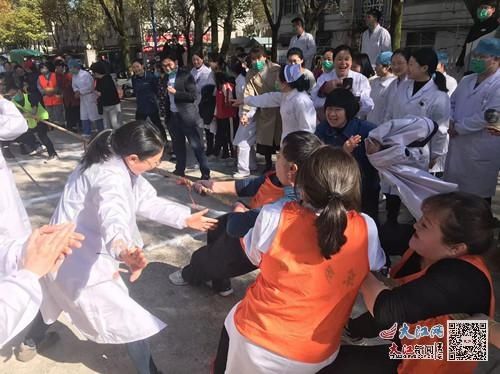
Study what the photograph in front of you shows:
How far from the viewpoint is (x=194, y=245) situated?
3.82 meters

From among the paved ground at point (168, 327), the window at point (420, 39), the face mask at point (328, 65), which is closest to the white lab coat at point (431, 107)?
the paved ground at point (168, 327)

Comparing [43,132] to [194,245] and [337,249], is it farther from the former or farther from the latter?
[337,249]

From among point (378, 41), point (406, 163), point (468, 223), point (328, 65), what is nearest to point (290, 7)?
point (378, 41)

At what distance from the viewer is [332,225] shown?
4.48 ft

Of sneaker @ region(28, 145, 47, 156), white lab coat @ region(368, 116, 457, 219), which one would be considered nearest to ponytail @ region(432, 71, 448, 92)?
white lab coat @ region(368, 116, 457, 219)

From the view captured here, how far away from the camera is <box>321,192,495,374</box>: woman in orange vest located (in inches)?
56.2

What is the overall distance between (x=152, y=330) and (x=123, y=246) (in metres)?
0.56

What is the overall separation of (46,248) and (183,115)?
4.35 meters

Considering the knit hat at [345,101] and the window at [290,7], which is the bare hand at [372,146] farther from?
the window at [290,7]

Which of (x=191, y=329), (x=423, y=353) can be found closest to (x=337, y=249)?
(x=423, y=353)

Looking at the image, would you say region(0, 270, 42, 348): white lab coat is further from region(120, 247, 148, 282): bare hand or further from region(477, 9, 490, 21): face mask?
region(477, 9, 490, 21): face mask

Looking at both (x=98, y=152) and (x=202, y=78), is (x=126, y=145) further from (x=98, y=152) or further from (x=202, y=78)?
(x=202, y=78)

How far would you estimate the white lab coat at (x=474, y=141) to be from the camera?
11.1ft

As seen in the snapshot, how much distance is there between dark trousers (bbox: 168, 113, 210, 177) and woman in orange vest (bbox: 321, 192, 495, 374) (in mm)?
4143
